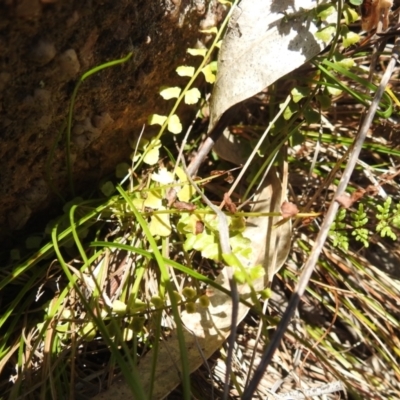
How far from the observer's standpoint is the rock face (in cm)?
107

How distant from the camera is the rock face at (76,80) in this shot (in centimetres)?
107

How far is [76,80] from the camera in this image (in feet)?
3.92

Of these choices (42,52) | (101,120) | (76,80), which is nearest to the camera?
(42,52)

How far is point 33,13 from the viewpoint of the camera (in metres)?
1.02

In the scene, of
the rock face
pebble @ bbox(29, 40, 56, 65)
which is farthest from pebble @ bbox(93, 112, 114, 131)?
pebble @ bbox(29, 40, 56, 65)

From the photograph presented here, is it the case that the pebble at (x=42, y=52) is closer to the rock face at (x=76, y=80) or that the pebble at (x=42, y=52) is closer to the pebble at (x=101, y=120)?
the rock face at (x=76, y=80)

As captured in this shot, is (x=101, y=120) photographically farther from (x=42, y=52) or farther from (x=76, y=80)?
(x=42, y=52)

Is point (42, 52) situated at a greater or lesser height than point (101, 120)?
greater

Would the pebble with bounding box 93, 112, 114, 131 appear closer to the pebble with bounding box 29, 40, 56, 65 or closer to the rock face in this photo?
the rock face

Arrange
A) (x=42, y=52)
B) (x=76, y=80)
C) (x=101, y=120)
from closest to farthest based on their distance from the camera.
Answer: (x=42, y=52)
(x=76, y=80)
(x=101, y=120)

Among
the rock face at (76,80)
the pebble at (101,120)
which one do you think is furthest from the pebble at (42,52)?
the pebble at (101,120)

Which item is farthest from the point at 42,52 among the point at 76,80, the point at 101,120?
the point at 101,120

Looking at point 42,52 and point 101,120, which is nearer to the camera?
point 42,52

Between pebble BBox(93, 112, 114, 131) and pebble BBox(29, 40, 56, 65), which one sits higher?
pebble BBox(29, 40, 56, 65)
